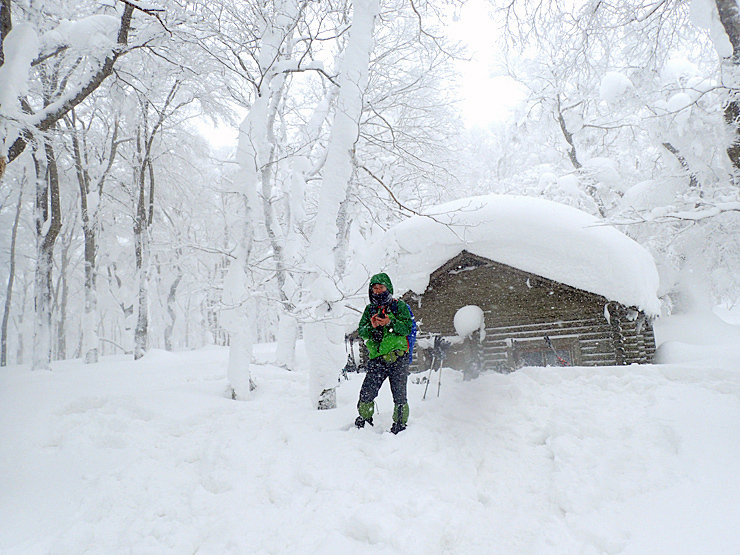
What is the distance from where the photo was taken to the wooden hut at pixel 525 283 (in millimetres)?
8453

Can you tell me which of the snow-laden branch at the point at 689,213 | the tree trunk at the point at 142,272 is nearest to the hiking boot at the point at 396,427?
the snow-laden branch at the point at 689,213

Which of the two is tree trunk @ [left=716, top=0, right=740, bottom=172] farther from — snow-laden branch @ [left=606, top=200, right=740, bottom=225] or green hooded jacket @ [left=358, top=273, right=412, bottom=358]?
green hooded jacket @ [left=358, top=273, right=412, bottom=358]

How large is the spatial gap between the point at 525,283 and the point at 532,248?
1.03 metres

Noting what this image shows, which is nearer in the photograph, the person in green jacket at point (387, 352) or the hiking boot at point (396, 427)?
the hiking boot at point (396, 427)

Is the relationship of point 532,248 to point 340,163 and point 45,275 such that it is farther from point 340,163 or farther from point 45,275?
point 45,275

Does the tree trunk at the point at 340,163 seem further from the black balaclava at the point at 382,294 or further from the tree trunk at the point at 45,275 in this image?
the tree trunk at the point at 45,275

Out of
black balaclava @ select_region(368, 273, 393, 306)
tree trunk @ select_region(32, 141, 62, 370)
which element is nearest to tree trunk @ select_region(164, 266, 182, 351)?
tree trunk @ select_region(32, 141, 62, 370)

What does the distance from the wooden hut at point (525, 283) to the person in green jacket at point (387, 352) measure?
3.10 metres

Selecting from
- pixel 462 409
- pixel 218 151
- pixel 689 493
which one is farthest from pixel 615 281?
pixel 218 151

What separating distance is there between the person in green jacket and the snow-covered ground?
0.31 m

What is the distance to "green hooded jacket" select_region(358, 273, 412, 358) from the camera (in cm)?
506

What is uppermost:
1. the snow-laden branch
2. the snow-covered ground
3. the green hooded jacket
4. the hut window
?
the snow-laden branch

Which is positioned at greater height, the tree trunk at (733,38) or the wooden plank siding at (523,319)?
the tree trunk at (733,38)

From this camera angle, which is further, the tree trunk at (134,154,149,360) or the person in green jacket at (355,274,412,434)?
the tree trunk at (134,154,149,360)
